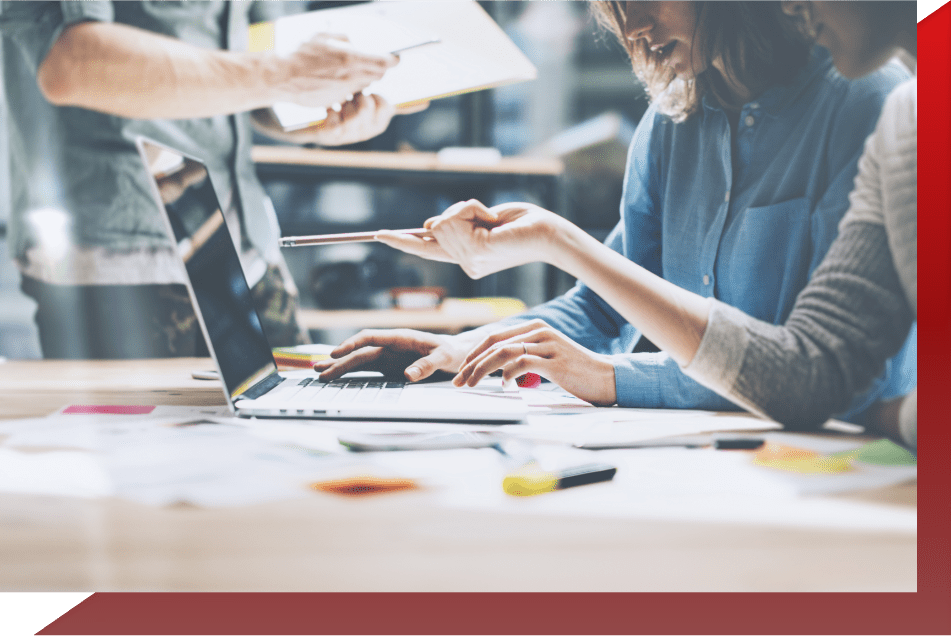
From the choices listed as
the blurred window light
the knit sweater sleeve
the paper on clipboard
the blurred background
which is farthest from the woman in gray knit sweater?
the blurred window light

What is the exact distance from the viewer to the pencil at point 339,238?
3.05ft

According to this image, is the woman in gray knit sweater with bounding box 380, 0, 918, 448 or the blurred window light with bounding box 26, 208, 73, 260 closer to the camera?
the woman in gray knit sweater with bounding box 380, 0, 918, 448

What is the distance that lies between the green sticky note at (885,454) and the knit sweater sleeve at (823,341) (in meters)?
0.07

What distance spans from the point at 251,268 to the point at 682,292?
697 mm

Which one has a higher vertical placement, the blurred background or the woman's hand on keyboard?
the blurred background

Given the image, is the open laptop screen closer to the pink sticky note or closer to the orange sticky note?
the pink sticky note

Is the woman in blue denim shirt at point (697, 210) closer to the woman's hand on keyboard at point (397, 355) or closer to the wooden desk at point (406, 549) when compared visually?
the woman's hand on keyboard at point (397, 355)

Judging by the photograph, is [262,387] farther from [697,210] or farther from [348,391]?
[697,210]

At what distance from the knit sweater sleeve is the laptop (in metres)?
0.29

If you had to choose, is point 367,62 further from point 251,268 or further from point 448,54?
point 251,268

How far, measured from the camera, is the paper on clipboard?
0.96m
